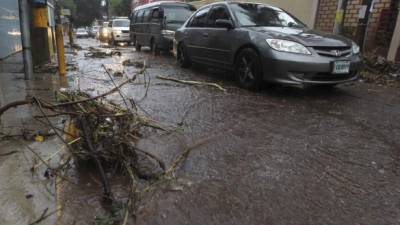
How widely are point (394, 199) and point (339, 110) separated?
2546 mm

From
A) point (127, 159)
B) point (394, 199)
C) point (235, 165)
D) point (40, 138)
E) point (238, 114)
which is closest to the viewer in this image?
point (394, 199)

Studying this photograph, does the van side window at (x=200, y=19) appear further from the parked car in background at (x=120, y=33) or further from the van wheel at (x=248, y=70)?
the parked car in background at (x=120, y=33)

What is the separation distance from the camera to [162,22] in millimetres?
12336

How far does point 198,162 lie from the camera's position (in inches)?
121

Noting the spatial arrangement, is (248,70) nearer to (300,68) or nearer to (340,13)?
(300,68)

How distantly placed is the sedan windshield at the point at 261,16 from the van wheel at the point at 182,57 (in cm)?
222

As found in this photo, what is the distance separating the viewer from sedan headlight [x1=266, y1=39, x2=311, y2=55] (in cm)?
524

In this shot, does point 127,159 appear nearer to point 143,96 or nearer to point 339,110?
point 143,96

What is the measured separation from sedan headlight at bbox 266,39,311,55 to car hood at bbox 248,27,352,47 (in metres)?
0.07

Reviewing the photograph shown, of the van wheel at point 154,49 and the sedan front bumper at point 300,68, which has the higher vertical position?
the sedan front bumper at point 300,68

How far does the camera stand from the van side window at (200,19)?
7.61 m

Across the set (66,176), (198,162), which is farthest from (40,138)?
(198,162)

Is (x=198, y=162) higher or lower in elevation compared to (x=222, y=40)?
lower

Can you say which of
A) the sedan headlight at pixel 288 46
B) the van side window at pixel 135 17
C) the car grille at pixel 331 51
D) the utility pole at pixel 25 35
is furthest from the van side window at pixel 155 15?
the car grille at pixel 331 51
